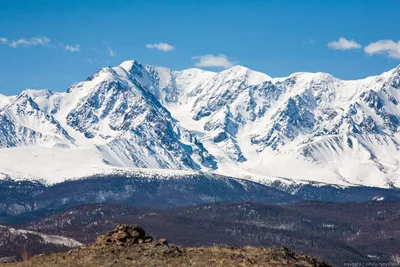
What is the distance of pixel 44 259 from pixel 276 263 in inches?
696

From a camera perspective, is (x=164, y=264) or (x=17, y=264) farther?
(x=17, y=264)

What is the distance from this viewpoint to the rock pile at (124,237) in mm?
78375

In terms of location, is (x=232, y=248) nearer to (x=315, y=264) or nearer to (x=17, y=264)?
(x=315, y=264)

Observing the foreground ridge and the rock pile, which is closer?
the foreground ridge

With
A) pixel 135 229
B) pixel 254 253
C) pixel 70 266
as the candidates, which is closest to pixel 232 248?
pixel 254 253

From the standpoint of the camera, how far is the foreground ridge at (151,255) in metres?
73.5

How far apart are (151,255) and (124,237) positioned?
441 centimetres

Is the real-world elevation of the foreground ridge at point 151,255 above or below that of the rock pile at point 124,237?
below

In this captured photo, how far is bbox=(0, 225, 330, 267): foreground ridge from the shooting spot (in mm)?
73500

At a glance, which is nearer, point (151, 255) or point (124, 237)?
point (151, 255)

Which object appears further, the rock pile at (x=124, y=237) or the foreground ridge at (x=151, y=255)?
the rock pile at (x=124, y=237)

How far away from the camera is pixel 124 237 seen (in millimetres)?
78688

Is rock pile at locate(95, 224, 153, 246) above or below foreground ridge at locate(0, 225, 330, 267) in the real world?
above

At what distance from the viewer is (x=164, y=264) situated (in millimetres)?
72688
